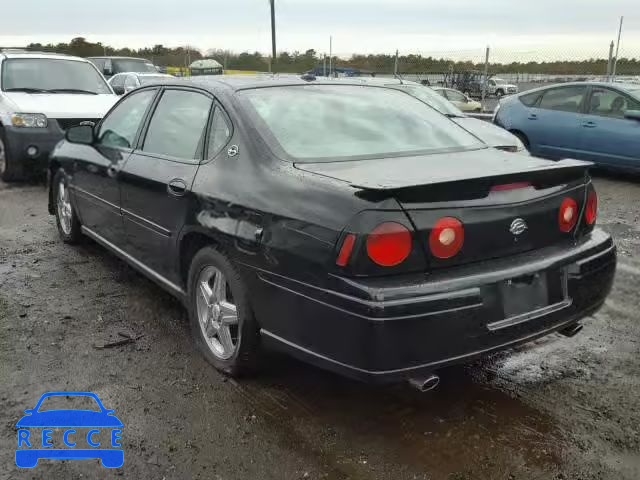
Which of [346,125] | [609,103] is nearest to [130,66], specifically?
[609,103]

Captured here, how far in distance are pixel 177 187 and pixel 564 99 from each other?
26.0ft

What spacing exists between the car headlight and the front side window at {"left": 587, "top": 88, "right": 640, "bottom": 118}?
7.72 m

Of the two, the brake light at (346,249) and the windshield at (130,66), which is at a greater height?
the windshield at (130,66)

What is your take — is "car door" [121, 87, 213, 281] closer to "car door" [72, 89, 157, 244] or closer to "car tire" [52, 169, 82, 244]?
"car door" [72, 89, 157, 244]

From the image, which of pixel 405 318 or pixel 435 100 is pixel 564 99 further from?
pixel 405 318

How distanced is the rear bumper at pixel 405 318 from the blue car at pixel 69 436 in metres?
0.83

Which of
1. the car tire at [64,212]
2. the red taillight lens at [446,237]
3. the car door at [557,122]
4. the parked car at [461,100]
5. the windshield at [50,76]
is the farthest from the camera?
the parked car at [461,100]

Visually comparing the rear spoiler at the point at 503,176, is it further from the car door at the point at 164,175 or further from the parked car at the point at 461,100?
the parked car at the point at 461,100

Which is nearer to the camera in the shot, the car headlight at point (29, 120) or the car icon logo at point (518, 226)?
the car icon logo at point (518, 226)

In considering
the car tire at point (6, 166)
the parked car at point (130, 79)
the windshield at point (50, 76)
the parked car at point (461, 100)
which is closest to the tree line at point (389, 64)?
the parked car at point (461, 100)

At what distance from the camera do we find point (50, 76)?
9.27 m

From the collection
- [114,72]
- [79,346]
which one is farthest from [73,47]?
[79,346]

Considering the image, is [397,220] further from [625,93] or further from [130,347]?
[625,93]

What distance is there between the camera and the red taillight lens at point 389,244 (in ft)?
7.84
